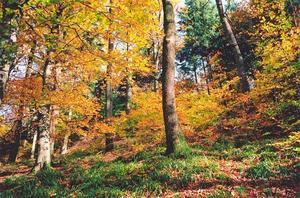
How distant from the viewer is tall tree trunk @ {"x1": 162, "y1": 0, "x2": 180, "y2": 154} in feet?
33.7

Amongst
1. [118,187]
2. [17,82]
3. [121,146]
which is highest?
[17,82]

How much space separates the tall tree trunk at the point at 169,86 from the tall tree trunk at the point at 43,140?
4.88 meters

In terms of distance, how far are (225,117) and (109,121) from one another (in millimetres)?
6288

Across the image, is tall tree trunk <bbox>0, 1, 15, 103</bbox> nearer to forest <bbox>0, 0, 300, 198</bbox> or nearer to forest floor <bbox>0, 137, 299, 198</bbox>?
forest <bbox>0, 0, 300, 198</bbox>

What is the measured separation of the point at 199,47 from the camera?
3167cm

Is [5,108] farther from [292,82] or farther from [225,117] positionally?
[292,82]

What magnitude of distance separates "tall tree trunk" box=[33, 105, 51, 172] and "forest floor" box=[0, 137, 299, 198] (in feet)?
6.11

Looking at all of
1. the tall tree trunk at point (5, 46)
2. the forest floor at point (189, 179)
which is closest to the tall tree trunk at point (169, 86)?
the forest floor at point (189, 179)

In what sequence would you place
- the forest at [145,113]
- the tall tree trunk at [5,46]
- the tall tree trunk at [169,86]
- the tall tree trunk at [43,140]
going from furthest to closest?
the tall tree trunk at [43,140]
the tall tree trunk at [169,86]
the forest at [145,113]
the tall tree trunk at [5,46]

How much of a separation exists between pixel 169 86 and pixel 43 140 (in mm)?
5501

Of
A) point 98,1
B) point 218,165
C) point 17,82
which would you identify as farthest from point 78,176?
point 17,82

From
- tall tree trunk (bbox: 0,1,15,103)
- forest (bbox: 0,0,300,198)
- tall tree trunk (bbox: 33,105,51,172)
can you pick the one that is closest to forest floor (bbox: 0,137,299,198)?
forest (bbox: 0,0,300,198)

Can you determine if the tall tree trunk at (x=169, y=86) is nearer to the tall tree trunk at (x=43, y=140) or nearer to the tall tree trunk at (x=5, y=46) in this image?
the tall tree trunk at (x=43, y=140)

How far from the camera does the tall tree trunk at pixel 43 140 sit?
39.4 feet
